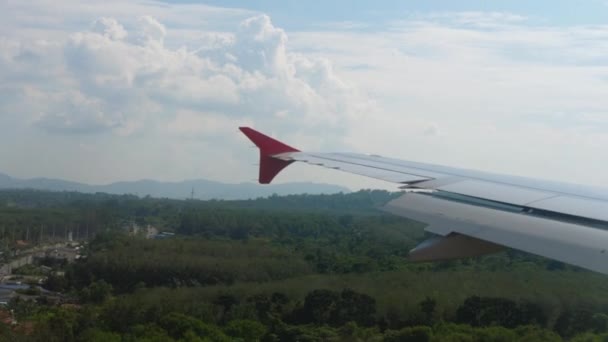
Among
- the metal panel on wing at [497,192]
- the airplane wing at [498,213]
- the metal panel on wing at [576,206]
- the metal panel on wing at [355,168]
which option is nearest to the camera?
the airplane wing at [498,213]

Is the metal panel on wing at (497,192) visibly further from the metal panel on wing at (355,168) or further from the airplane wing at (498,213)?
the metal panel on wing at (355,168)

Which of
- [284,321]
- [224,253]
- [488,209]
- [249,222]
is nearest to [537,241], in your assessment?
[488,209]

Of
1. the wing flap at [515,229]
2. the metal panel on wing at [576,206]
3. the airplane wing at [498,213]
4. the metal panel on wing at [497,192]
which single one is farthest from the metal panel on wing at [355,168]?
the metal panel on wing at [576,206]

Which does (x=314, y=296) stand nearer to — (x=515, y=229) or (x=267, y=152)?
(x=267, y=152)

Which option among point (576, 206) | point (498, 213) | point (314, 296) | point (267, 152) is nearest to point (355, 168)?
point (267, 152)

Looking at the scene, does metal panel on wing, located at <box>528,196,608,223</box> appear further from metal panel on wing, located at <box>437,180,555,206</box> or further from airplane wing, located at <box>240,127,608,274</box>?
metal panel on wing, located at <box>437,180,555,206</box>

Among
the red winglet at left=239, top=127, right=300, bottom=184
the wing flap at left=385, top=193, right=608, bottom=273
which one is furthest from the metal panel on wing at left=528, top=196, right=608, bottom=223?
the red winglet at left=239, top=127, right=300, bottom=184
